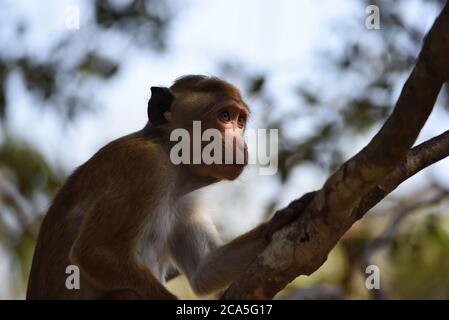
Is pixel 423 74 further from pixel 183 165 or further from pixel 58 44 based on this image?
pixel 58 44

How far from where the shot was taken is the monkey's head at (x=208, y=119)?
25.2ft

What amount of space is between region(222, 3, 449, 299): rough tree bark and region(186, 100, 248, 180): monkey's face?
5.54ft

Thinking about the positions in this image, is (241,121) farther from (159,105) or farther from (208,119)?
(159,105)

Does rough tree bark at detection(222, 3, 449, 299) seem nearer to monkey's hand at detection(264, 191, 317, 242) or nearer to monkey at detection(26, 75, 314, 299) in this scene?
monkey's hand at detection(264, 191, 317, 242)

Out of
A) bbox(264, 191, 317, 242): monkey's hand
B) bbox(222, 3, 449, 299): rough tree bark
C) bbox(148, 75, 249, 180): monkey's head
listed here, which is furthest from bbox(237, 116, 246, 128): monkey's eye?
bbox(222, 3, 449, 299): rough tree bark

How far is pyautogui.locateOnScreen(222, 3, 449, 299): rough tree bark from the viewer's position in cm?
508

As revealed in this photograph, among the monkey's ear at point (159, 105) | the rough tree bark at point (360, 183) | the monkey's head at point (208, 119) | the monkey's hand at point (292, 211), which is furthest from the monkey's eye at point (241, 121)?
the rough tree bark at point (360, 183)

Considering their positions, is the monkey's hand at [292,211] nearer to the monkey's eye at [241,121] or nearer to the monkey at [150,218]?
the monkey at [150,218]

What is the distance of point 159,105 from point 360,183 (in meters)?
3.01

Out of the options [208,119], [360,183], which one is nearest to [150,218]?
[208,119]

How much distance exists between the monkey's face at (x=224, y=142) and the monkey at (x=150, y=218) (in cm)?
1

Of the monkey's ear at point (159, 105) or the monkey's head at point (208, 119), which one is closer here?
the monkey's head at point (208, 119)

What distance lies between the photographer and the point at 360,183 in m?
5.59
